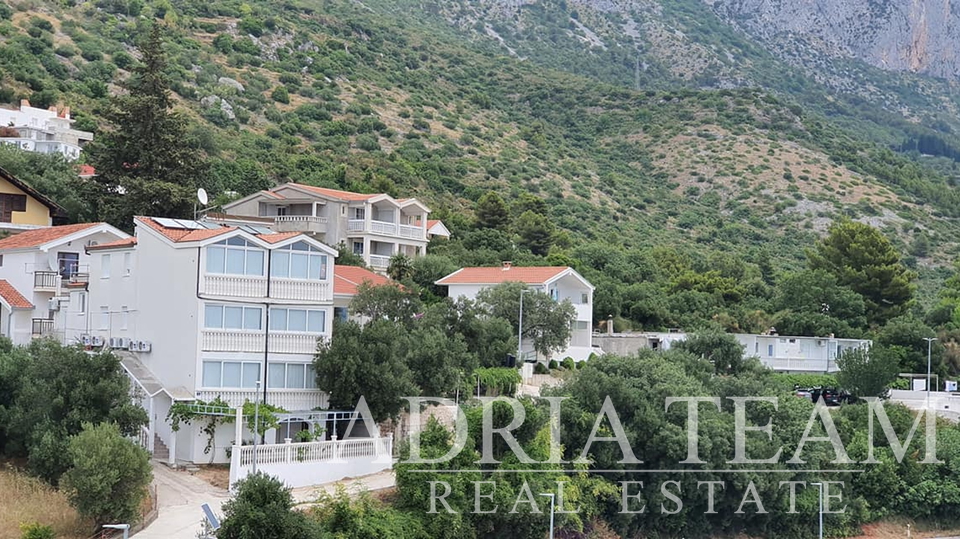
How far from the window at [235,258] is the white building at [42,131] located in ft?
124

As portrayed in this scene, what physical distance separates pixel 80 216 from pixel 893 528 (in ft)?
120

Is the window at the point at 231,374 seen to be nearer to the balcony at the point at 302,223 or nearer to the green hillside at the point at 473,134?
the balcony at the point at 302,223

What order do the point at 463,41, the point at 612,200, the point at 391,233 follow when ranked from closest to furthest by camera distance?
1. the point at 391,233
2. the point at 612,200
3. the point at 463,41

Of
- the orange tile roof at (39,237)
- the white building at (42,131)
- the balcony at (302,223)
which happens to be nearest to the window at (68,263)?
the orange tile roof at (39,237)

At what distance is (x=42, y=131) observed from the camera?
256 ft

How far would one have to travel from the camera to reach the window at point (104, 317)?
41.4 metres

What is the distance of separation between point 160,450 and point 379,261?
88.6 ft

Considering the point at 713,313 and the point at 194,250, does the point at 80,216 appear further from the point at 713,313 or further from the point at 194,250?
the point at 713,313

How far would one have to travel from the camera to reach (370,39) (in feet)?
454

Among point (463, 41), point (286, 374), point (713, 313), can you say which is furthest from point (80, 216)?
point (463, 41)

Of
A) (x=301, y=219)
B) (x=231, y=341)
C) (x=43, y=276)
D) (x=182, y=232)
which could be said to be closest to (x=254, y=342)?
(x=231, y=341)

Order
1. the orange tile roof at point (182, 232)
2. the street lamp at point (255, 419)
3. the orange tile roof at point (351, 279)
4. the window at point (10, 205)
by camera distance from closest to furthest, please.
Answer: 1. the street lamp at point (255, 419)
2. the orange tile roof at point (182, 232)
3. the orange tile roof at point (351, 279)
4. the window at point (10, 205)

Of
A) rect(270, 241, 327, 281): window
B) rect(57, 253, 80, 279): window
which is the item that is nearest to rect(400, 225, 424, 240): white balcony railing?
rect(57, 253, 80, 279): window

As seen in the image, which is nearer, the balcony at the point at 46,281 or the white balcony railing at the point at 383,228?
the balcony at the point at 46,281
